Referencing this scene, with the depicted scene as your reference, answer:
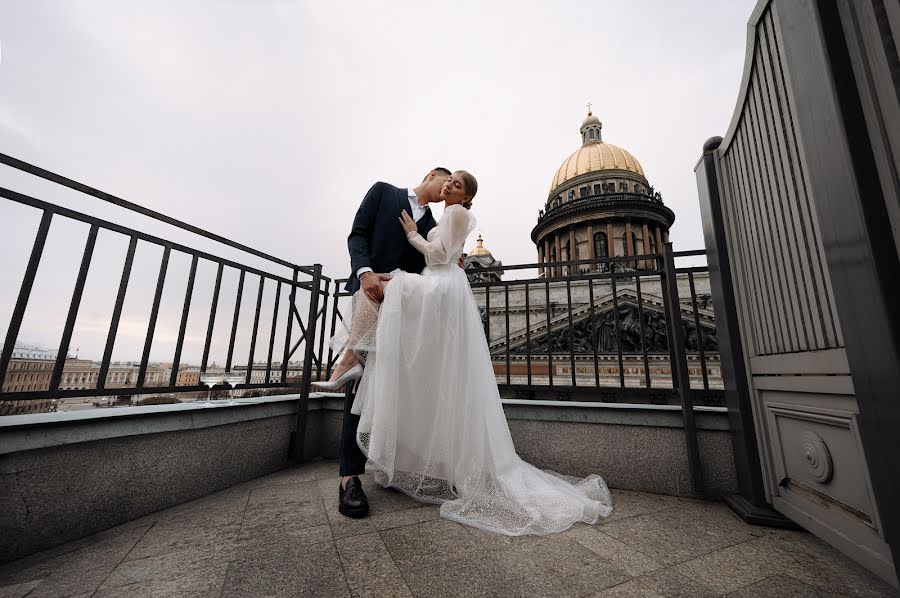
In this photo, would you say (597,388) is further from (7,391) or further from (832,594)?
(7,391)

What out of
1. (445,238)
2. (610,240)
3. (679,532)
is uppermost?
(610,240)

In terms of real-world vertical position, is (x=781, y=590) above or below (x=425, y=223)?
below

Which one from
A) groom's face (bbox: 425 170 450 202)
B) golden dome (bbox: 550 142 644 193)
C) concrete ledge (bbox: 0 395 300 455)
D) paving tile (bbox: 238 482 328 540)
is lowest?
paving tile (bbox: 238 482 328 540)

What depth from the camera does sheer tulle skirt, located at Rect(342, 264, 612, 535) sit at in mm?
1721

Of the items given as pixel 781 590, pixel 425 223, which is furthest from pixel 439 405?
pixel 781 590

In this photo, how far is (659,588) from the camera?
3.67ft

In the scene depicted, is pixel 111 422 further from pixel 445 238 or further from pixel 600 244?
pixel 600 244

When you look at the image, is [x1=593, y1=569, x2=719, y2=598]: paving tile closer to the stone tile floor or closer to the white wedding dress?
the stone tile floor

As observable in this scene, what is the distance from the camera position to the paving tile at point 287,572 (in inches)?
41.8

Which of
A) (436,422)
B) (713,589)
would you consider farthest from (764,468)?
(436,422)

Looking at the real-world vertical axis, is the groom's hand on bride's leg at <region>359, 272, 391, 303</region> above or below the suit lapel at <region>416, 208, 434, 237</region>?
below

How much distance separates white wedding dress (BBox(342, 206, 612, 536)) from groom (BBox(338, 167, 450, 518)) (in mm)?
126

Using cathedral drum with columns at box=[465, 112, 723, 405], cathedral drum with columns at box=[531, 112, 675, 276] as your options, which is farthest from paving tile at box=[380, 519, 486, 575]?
cathedral drum with columns at box=[531, 112, 675, 276]

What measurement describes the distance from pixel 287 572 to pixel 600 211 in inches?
1256
